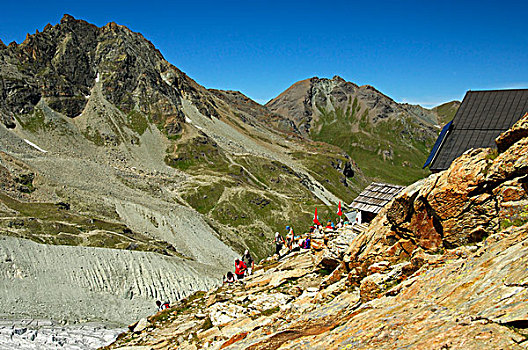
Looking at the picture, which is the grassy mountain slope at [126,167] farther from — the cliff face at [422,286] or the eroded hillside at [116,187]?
the cliff face at [422,286]

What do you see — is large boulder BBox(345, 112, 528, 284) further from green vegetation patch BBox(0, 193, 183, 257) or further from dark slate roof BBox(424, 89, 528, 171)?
green vegetation patch BBox(0, 193, 183, 257)

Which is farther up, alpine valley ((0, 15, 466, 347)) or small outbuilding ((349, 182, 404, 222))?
alpine valley ((0, 15, 466, 347))

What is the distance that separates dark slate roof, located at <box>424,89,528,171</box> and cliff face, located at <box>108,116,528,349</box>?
965cm

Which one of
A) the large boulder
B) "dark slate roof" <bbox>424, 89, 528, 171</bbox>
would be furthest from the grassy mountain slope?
the large boulder

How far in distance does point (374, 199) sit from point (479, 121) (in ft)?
27.4

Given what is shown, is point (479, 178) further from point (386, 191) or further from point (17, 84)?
point (17, 84)

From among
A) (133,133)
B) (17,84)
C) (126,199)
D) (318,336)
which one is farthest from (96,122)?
(318,336)

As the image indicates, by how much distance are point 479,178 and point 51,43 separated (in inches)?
8799

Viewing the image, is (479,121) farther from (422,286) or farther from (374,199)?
(422,286)

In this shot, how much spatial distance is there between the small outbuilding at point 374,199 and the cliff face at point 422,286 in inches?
283

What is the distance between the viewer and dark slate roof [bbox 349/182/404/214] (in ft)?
85.7

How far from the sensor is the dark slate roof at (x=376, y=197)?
85.7 ft

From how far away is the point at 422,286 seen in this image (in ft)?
35.5

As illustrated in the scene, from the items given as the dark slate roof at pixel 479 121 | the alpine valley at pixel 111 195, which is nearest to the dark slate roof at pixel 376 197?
the dark slate roof at pixel 479 121
